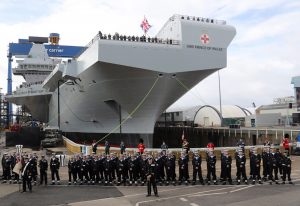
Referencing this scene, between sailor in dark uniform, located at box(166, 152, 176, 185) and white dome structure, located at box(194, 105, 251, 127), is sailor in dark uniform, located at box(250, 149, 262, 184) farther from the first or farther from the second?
white dome structure, located at box(194, 105, 251, 127)

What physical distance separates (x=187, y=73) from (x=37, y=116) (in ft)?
125

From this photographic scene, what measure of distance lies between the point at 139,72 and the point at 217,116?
39.5m

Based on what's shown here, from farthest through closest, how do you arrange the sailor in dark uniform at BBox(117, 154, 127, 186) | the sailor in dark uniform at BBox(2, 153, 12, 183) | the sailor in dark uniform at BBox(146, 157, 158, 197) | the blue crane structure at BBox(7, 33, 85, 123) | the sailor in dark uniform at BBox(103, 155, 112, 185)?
1. the blue crane structure at BBox(7, 33, 85, 123)
2. the sailor in dark uniform at BBox(2, 153, 12, 183)
3. the sailor in dark uniform at BBox(103, 155, 112, 185)
4. the sailor in dark uniform at BBox(117, 154, 127, 186)
5. the sailor in dark uniform at BBox(146, 157, 158, 197)

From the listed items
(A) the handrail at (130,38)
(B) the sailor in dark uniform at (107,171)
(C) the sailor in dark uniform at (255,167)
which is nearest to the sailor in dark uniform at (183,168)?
(C) the sailor in dark uniform at (255,167)

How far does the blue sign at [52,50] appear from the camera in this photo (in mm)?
63906

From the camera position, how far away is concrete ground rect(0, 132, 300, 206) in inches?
436

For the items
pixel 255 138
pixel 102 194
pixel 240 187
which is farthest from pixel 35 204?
pixel 255 138

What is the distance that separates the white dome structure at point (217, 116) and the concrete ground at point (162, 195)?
48.8 metres

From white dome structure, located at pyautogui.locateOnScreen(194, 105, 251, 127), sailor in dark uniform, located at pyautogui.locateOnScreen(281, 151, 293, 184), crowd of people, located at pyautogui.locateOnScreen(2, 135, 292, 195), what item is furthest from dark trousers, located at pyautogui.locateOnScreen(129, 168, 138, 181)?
white dome structure, located at pyautogui.locateOnScreen(194, 105, 251, 127)

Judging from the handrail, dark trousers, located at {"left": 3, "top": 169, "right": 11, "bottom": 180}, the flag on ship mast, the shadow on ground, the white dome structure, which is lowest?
the shadow on ground

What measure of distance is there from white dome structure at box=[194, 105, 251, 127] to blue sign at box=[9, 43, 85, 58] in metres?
23.3

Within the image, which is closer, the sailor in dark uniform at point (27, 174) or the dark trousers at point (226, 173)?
the sailor in dark uniform at point (27, 174)

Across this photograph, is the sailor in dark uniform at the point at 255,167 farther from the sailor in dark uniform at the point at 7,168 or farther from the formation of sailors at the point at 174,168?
the sailor in dark uniform at the point at 7,168

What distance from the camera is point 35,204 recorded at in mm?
11750
